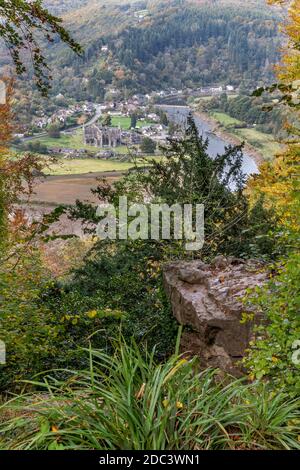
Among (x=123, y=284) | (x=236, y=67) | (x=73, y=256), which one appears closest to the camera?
(x=123, y=284)

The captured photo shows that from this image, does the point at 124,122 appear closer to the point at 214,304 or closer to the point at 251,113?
the point at 251,113

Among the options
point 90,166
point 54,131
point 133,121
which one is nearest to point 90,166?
point 90,166

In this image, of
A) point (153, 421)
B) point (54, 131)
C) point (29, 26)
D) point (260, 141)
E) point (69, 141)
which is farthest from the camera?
point (69, 141)

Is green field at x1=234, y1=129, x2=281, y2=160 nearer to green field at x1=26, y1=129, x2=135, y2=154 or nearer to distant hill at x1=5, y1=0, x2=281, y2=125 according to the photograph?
green field at x1=26, y1=129, x2=135, y2=154

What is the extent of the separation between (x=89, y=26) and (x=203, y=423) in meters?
83.4

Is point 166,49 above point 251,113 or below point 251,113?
above

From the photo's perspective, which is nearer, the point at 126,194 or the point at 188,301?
the point at 188,301

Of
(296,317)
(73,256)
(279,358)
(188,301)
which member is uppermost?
(296,317)

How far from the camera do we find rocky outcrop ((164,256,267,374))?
5129 mm

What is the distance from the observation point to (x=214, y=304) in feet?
17.8

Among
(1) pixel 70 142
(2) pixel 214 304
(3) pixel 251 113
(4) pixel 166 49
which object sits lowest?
(1) pixel 70 142

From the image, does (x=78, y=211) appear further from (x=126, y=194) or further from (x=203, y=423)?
(x=203, y=423)

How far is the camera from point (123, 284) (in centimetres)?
731
